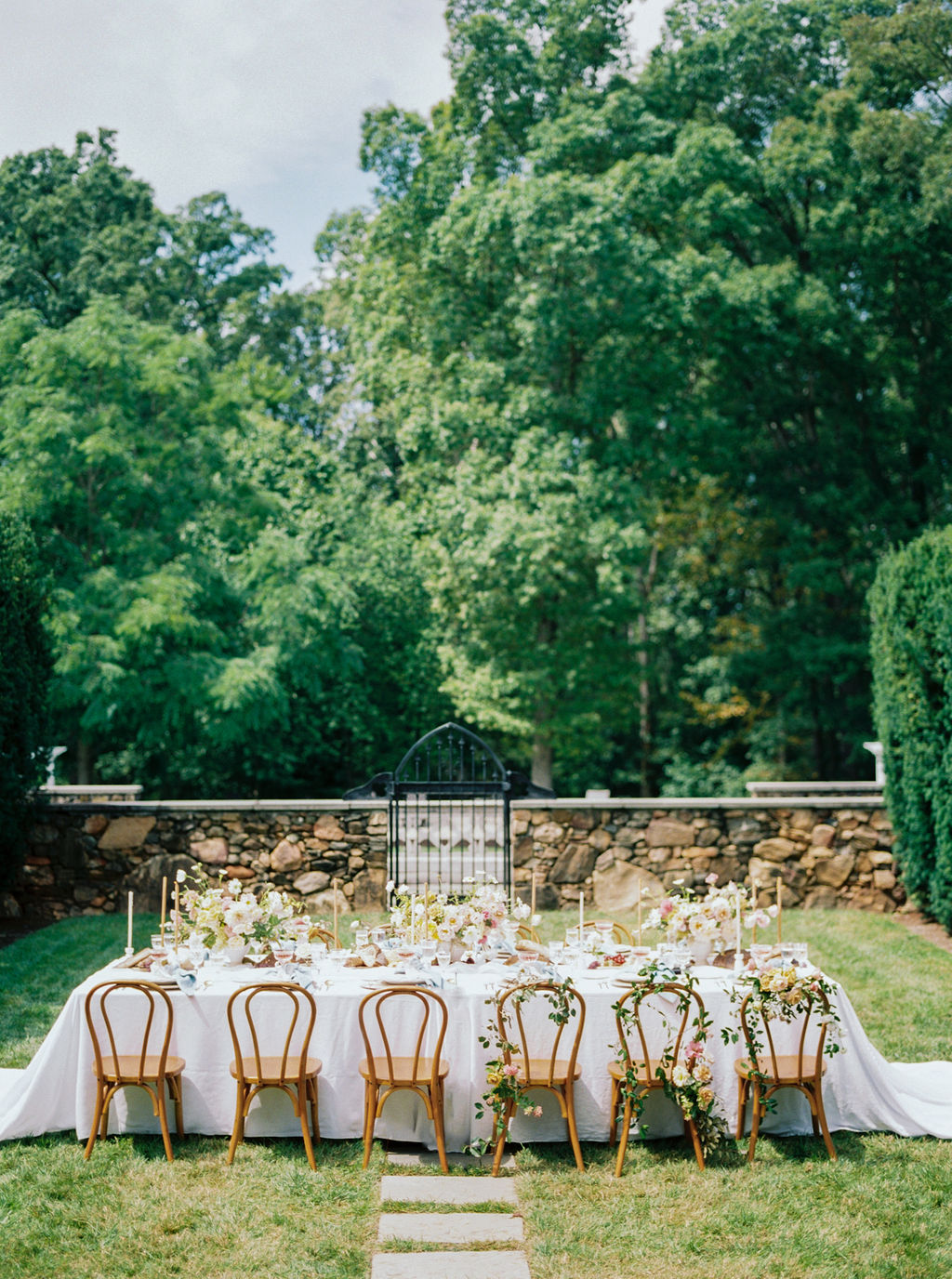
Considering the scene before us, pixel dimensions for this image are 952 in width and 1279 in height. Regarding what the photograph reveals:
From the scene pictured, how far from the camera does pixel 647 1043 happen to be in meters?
6.21

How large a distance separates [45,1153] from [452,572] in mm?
14137

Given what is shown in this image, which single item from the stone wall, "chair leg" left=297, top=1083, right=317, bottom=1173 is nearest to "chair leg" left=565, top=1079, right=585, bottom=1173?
"chair leg" left=297, top=1083, right=317, bottom=1173

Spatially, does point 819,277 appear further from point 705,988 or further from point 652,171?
point 705,988

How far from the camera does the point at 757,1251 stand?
4.90m

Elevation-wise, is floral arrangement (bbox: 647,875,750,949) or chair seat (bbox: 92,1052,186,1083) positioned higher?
floral arrangement (bbox: 647,875,750,949)

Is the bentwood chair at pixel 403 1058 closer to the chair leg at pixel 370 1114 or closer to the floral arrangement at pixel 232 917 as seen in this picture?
the chair leg at pixel 370 1114

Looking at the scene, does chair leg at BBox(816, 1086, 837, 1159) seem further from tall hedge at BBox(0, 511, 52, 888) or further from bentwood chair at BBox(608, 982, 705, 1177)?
tall hedge at BBox(0, 511, 52, 888)

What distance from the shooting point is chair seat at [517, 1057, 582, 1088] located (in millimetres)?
5883

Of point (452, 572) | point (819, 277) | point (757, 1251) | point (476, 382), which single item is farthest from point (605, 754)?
point (757, 1251)

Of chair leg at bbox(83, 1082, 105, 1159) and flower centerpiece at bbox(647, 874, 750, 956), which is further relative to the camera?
flower centerpiece at bbox(647, 874, 750, 956)

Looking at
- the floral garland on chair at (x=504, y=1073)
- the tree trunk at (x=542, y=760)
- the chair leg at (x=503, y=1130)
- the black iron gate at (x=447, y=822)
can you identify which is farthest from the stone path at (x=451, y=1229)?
the tree trunk at (x=542, y=760)

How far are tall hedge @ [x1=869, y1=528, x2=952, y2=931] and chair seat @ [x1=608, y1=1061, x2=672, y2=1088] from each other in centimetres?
586

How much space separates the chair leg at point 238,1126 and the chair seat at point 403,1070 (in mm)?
597

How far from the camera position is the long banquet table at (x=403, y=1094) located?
6.12m
